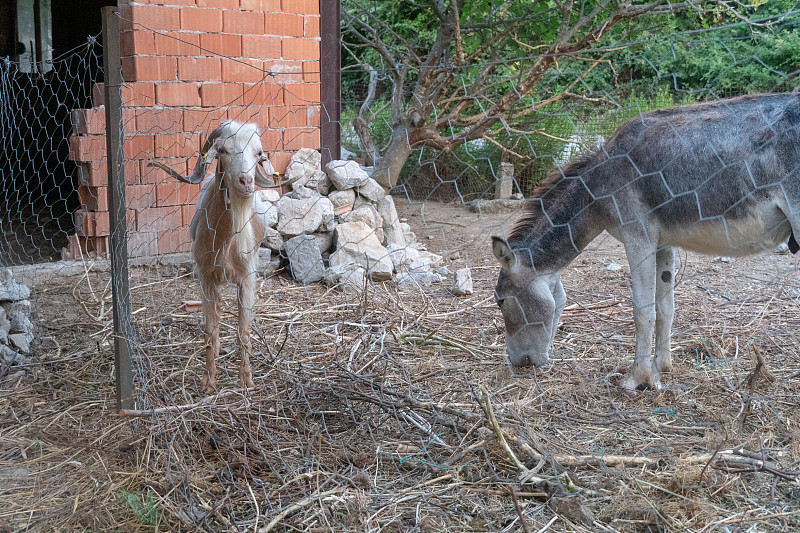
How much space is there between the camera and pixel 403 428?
12.6 ft

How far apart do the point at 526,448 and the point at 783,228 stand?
6.29ft

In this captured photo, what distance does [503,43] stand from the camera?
11094 millimetres

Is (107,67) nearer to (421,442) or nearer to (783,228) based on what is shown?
(421,442)

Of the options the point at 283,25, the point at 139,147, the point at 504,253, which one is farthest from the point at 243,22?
the point at 504,253

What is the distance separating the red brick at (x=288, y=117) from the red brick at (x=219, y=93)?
1.37 feet

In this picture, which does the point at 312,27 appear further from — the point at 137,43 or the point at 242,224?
the point at 242,224

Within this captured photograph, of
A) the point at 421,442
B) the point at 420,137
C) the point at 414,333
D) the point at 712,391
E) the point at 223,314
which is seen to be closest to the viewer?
the point at 421,442

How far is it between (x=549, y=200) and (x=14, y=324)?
373 centimetres

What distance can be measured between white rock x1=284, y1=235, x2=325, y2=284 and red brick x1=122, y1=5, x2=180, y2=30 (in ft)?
7.88

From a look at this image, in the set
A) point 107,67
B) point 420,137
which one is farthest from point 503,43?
point 107,67

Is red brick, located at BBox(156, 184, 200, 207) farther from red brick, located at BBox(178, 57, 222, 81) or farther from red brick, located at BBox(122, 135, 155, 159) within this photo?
red brick, located at BBox(178, 57, 222, 81)

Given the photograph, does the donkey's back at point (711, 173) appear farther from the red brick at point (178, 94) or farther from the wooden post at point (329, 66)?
the wooden post at point (329, 66)

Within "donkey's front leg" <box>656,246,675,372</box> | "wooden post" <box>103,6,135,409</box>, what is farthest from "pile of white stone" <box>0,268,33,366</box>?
"donkey's front leg" <box>656,246,675,372</box>

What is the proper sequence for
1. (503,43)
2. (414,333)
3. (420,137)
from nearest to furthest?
1. (414,333)
2. (420,137)
3. (503,43)
